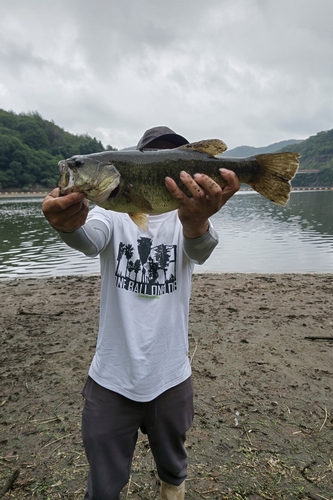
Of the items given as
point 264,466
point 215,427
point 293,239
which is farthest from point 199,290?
point 293,239

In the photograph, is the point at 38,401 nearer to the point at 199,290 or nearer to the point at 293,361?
the point at 293,361

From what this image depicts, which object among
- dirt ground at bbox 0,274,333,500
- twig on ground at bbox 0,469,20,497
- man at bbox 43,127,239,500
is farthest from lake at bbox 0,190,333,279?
man at bbox 43,127,239,500

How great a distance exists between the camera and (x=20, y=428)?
3.78m

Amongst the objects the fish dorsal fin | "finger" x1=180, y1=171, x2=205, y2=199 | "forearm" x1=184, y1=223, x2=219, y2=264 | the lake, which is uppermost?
the fish dorsal fin

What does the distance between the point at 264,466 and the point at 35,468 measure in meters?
2.17

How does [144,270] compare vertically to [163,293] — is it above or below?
above

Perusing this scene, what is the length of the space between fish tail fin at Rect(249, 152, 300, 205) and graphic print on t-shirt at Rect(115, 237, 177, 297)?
80 centimetres

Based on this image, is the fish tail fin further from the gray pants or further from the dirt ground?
the dirt ground

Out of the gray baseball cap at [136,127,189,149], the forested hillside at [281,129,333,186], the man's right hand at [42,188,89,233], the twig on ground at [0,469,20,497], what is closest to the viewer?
the man's right hand at [42,188,89,233]

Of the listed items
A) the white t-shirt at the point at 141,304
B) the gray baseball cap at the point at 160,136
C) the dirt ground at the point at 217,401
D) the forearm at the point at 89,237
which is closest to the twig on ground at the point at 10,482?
the dirt ground at the point at 217,401

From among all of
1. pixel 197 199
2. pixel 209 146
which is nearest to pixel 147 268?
pixel 197 199

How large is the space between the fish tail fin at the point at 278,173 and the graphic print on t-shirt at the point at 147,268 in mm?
799

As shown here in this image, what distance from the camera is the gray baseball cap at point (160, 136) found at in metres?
2.61

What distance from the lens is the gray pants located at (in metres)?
2.07
